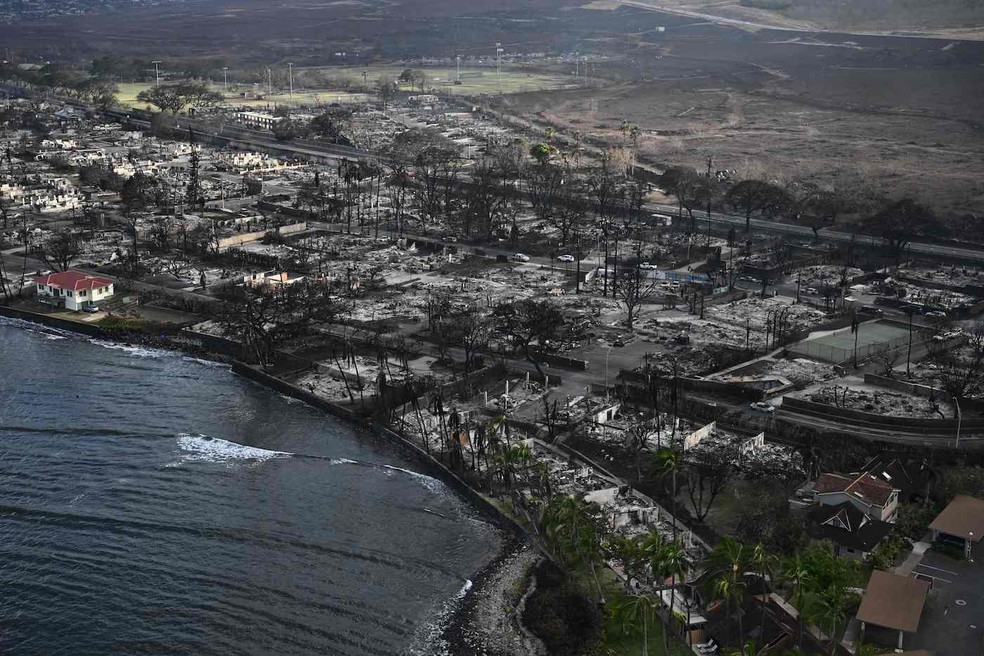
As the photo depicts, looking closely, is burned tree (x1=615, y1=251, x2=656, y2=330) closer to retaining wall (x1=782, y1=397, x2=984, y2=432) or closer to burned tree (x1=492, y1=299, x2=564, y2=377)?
burned tree (x1=492, y1=299, x2=564, y2=377)

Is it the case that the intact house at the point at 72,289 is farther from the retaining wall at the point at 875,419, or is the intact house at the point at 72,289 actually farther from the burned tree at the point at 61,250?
the retaining wall at the point at 875,419

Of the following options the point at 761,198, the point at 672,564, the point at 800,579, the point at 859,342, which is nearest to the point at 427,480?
the point at 672,564

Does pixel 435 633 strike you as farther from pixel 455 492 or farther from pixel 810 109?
pixel 810 109

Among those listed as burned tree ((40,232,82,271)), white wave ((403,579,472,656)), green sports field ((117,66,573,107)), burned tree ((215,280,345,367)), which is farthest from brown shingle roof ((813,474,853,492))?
green sports field ((117,66,573,107))

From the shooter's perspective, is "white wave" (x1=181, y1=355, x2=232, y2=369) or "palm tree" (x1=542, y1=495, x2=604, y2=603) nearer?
"palm tree" (x1=542, y1=495, x2=604, y2=603)

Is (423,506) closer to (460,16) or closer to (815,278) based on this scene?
(815,278)

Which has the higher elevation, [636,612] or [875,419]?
[636,612]
